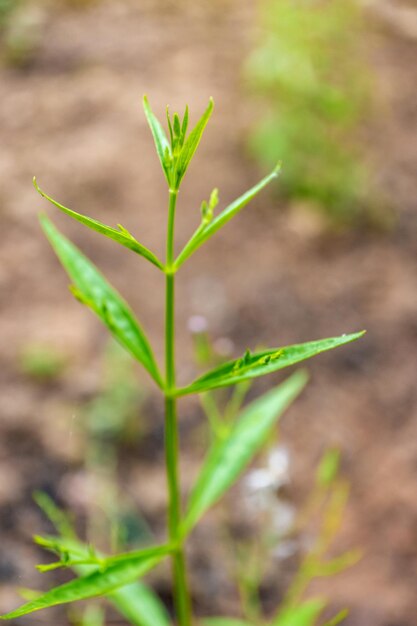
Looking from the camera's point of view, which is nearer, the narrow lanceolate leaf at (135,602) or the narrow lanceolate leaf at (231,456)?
the narrow lanceolate leaf at (231,456)

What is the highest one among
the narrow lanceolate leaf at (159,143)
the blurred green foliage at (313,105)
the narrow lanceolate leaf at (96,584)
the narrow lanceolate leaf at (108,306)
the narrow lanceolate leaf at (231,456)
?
the blurred green foliage at (313,105)

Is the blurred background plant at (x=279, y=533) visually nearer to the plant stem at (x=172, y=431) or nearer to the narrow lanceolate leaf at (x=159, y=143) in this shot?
the plant stem at (x=172, y=431)

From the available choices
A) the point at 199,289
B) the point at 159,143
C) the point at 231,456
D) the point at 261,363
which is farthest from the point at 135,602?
the point at 199,289

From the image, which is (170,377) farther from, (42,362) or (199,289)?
(199,289)

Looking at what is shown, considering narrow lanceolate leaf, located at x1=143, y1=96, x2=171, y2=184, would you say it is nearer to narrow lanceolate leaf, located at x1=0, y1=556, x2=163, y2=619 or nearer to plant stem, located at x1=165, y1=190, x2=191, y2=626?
plant stem, located at x1=165, y1=190, x2=191, y2=626

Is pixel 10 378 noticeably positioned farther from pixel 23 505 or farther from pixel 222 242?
pixel 222 242

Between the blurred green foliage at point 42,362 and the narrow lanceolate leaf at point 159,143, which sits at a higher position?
the narrow lanceolate leaf at point 159,143

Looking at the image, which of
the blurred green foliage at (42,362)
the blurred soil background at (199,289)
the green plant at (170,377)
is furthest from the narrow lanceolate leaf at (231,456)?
the blurred green foliage at (42,362)

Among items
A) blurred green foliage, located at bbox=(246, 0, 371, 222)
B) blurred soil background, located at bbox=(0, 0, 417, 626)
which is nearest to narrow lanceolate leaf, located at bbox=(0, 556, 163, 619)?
blurred soil background, located at bbox=(0, 0, 417, 626)
